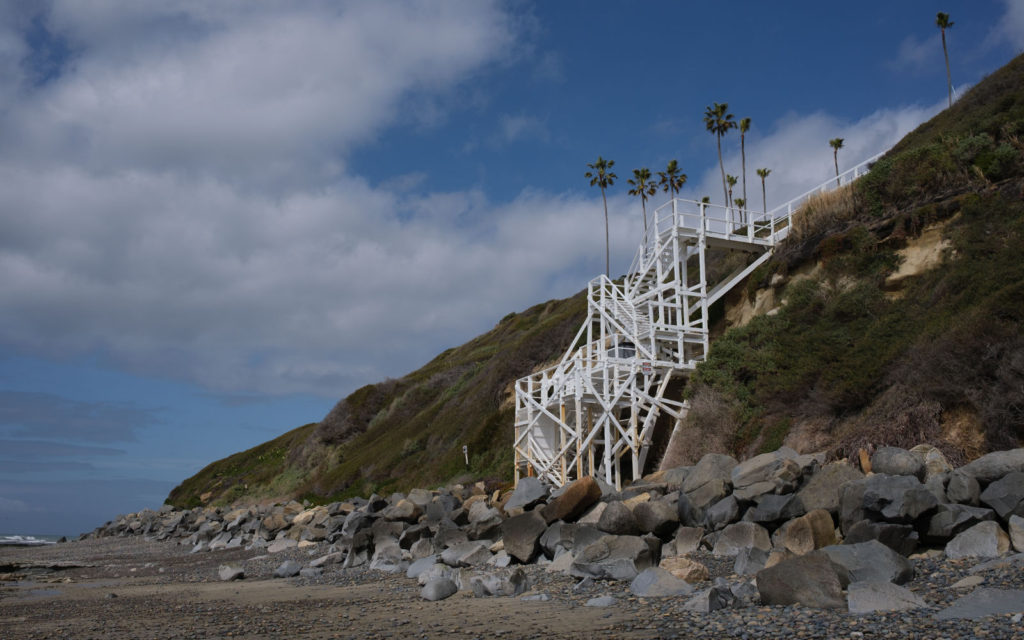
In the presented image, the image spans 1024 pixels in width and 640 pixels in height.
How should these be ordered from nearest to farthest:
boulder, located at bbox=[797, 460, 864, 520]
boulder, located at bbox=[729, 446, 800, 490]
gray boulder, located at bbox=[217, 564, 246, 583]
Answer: boulder, located at bbox=[797, 460, 864, 520], boulder, located at bbox=[729, 446, 800, 490], gray boulder, located at bbox=[217, 564, 246, 583]

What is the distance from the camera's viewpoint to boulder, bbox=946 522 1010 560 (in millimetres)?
10602

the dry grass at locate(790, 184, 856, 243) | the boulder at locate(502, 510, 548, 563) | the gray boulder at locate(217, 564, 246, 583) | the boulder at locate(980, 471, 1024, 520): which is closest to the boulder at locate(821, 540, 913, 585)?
the boulder at locate(980, 471, 1024, 520)

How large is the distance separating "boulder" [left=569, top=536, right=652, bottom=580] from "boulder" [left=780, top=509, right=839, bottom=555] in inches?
96.8

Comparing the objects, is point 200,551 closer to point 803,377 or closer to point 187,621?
point 187,621

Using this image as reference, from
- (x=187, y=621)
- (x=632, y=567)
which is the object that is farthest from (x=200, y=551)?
(x=632, y=567)

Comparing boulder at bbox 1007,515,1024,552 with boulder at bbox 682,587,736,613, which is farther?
boulder at bbox 1007,515,1024,552

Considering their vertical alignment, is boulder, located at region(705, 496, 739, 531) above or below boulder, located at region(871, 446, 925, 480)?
below

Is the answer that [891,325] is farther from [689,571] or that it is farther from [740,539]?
[689,571]

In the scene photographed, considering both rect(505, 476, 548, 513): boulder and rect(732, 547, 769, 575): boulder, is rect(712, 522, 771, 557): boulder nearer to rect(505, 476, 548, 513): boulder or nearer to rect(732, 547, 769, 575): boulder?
rect(732, 547, 769, 575): boulder

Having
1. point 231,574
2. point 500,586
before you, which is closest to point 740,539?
point 500,586

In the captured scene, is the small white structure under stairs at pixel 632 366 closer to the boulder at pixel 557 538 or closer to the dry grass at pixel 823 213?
the dry grass at pixel 823 213

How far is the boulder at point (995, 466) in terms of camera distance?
38.6ft

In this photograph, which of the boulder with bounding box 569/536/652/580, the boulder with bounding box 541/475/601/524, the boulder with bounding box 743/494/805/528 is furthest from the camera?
the boulder with bounding box 541/475/601/524

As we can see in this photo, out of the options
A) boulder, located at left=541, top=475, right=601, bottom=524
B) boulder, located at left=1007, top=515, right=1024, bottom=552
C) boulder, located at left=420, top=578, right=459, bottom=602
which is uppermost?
boulder, located at left=541, top=475, right=601, bottom=524
